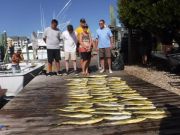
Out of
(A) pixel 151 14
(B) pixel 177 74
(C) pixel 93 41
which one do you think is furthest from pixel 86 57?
(B) pixel 177 74

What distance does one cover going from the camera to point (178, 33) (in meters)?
17.0

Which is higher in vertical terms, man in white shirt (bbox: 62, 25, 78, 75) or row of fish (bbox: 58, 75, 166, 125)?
man in white shirt (bbox: 62, 25, 78, 75)

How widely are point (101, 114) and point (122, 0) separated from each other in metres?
12.4

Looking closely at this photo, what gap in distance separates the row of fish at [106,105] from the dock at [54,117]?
18 cm

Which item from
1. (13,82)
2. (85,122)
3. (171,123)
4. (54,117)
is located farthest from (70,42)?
(171,123)

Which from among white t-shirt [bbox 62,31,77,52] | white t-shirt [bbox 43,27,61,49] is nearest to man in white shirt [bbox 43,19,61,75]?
white t-shirt [bbox 43,27,61,49]

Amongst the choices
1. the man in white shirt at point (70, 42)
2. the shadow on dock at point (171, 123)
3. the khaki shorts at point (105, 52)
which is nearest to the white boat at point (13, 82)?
the man in white shirt at point (70, 42)

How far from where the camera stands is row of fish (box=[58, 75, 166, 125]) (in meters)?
6.04

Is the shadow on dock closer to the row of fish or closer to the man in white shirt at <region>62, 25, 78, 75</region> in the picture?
the row of fish

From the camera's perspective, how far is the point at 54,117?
6.29 metres

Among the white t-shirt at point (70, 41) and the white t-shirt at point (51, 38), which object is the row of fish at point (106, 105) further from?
the white t-shirt at point (70, 41)

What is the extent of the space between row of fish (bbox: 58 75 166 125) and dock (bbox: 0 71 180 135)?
0.18 m

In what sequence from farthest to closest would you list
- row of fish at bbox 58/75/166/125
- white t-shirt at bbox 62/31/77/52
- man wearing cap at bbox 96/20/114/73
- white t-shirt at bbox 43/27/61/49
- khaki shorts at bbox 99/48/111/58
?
khaki shorts at bbox 99/48/111/58 < man wearing cap at bbox 96/20/114/73 < white t-shirt at bbox 62/31/77/52 < white t-shirt at bbox 43/27/61/49 < row of fish at bbox 58/75/166/125

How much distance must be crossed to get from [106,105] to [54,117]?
120 cm
